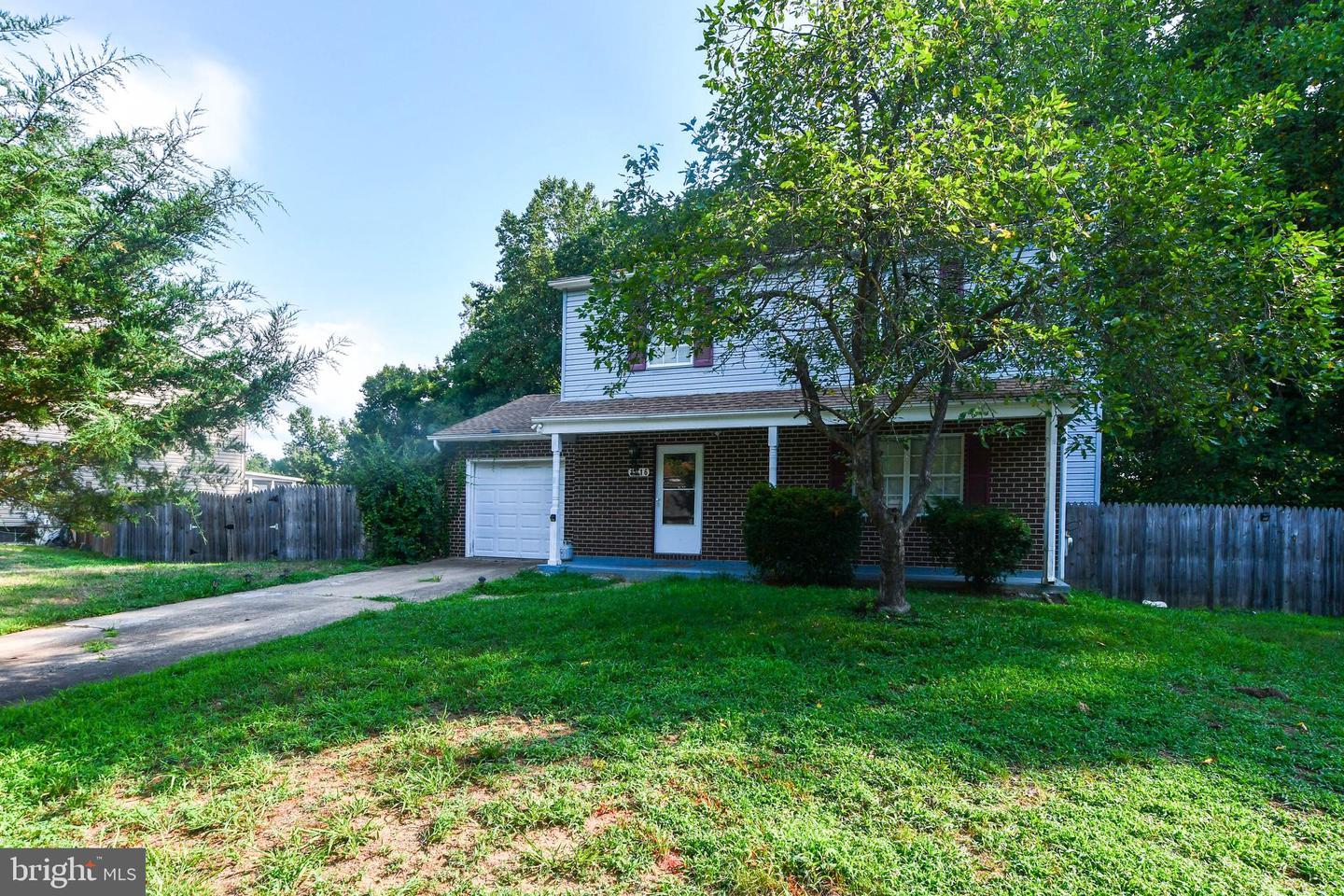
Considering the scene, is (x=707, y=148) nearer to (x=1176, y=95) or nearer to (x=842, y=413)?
(x=842, y=413)

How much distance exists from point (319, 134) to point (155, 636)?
6835 mm

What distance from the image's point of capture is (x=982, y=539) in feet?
30.5

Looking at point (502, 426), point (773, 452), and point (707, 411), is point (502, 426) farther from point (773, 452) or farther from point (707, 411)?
point (773, 452)

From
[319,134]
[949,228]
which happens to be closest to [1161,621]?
[949,228]

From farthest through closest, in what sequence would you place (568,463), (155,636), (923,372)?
(568,463), (155,636), (923,372)

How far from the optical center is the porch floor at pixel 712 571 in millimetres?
10109

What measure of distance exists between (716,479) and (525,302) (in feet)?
50.3

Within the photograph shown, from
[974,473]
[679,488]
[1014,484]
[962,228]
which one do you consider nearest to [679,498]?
[679,488]

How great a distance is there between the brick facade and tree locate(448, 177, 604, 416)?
35.1 ft

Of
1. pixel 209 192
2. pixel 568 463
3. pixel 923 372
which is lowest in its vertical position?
pixel 568 463

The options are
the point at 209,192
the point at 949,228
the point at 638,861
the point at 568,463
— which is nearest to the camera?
the point at 638,861

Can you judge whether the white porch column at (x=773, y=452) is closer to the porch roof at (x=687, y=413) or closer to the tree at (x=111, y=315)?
the porch roof at (x=687, y=413)

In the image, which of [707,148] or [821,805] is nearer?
[821,805]

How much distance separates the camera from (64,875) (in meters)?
2.92
